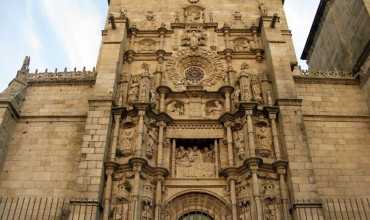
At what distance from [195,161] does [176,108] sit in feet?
6.94

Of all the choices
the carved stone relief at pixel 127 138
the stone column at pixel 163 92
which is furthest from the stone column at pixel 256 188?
the stone column at pixel 163 92

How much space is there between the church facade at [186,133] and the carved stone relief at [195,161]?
3cm

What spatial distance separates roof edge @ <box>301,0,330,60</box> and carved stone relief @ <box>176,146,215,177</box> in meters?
9.88

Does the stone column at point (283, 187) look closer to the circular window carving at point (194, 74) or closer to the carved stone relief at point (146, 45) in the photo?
the circular window carving at point (194, 74)

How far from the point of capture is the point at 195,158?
12828 millimetres

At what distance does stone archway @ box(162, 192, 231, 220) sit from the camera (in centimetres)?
1176

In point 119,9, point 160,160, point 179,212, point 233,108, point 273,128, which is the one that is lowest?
point 179,212

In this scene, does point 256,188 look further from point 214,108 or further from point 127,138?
point 127,138

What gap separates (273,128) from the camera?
1252 cm

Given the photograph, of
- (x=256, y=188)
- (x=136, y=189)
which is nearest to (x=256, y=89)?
(x=256, y=188)

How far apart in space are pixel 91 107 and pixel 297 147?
6.41m

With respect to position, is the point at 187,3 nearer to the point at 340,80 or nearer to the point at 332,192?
the point at 340,80

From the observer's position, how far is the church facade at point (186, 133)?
37.2ft

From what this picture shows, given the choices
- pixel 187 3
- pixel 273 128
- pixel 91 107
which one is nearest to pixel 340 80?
pixel 273 128
